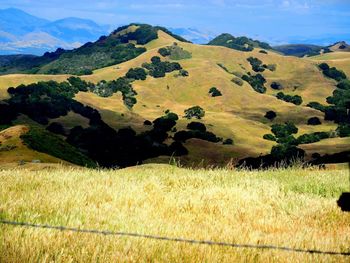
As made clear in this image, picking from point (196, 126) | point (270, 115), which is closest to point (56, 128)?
point (196, 126)

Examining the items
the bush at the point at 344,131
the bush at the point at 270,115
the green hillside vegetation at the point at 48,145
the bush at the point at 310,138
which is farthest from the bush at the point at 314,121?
the green hillside vegetation at the point at 48,145

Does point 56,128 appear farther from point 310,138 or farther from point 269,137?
point 310,138

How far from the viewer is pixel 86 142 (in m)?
116

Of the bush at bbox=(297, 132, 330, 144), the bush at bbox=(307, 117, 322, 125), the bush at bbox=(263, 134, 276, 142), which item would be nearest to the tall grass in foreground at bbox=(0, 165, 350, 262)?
the bush at bbox=(297, 132, 330, 144)

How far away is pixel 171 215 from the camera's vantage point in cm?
761

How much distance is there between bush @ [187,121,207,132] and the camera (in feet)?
469

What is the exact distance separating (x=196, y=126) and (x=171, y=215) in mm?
137315

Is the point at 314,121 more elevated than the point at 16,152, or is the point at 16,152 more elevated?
the point at 16,152

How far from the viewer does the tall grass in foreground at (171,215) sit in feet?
17.6

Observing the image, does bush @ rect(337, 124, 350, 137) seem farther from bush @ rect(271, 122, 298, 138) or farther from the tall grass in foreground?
the tall grass in foreground

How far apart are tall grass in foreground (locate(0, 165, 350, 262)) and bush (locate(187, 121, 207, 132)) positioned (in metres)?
131

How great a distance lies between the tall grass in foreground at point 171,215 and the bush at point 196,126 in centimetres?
13144

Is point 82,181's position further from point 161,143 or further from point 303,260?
point 161,143

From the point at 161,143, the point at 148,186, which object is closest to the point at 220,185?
the point at 148,186
